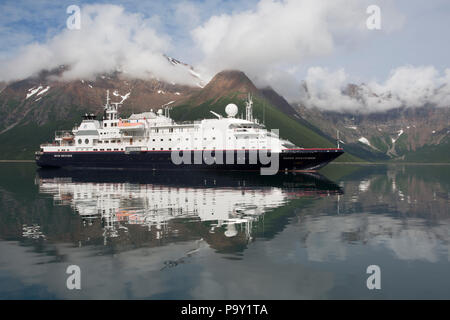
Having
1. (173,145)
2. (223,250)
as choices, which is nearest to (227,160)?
(173,145)

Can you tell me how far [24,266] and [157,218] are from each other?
9.79 m

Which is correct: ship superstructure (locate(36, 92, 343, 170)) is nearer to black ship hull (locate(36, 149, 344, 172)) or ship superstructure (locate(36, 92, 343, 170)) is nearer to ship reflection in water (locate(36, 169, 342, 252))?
black ship hull (locate(36, 149, 344, 172))

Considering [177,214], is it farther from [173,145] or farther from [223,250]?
[173,145]

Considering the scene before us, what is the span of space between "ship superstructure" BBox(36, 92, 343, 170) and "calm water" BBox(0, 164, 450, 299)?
3951 cm

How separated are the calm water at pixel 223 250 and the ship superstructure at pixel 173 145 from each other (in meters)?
39.5

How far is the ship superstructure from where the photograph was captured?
68312mm

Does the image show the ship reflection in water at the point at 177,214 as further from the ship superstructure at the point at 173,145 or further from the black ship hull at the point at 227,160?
the ship superstructure at the point at 173,145

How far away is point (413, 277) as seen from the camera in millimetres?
12688

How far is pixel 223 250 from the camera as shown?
1577cm

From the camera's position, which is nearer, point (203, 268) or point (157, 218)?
point (203, 268)

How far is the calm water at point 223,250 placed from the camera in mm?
11656
